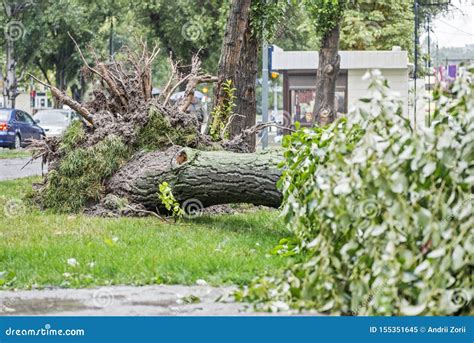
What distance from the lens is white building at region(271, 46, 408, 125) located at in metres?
37.4

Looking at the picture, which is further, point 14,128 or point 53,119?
point 53,119

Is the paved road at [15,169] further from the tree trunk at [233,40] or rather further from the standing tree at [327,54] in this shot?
the standing tree at [327,54]

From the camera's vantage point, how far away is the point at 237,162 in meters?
11.5

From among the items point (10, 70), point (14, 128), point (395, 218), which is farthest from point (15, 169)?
point (10, 70)

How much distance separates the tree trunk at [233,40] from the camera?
16516 mm

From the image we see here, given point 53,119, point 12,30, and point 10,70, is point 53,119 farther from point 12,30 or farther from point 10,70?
point 12,30

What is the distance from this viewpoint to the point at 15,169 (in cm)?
2420

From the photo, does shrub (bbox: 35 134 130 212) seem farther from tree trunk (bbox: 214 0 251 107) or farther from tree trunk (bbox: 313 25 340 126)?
tree trunk (bbox: 313 25 340 126)

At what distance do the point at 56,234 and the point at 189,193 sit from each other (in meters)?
1.66

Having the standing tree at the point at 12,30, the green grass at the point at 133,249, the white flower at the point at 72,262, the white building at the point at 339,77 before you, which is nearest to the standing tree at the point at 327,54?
the white building at the point at 339,77

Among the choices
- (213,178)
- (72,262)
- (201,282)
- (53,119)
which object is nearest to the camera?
(201,282)

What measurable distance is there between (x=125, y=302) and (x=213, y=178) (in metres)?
4.55

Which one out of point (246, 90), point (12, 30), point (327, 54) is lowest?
point (246, 90)

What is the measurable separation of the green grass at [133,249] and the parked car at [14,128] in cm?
2566
